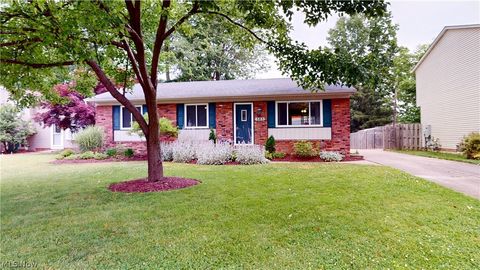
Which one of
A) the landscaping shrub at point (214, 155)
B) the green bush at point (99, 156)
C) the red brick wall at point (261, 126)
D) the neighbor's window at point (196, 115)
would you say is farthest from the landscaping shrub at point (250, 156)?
the green bush at point (99, 156)

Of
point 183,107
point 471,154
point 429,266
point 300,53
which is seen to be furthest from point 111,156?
point 471,154

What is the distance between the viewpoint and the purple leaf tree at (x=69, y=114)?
17156 mm

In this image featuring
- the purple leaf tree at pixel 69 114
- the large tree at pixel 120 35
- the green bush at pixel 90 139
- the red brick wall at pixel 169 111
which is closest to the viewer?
the large tree at pixel 120 35

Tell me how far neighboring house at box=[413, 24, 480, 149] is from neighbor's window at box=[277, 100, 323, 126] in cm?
713

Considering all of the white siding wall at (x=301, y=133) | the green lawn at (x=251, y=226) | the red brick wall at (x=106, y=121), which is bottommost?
the green lawn at (x=251, y=226)

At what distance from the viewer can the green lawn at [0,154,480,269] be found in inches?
131

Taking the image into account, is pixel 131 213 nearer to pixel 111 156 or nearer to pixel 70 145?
pixel 111 156

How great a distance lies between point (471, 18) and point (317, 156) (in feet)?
42.8

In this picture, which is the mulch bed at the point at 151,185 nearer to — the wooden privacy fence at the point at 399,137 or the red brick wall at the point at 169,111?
the red brick wall at the point at 169,111

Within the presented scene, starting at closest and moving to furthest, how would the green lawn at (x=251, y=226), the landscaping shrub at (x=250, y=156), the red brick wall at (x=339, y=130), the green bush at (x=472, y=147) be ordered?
1. the green lawn at (x=251, y=226)
2. the landscaping shrub at (x=250, y=156)
3. the green bush at (x=472, y=147)
4. the red brick wall at (x=339, y=130)

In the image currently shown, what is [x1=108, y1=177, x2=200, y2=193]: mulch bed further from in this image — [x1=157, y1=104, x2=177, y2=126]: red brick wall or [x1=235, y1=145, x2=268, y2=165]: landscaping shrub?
[x1=157, y1=104, x2=177, y2=126]: red brick wall

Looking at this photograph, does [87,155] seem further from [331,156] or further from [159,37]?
[331,156]

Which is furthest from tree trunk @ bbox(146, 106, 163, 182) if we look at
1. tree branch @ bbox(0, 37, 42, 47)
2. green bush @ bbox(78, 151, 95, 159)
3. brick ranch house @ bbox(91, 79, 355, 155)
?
green bush @ bbox(78, 151, 95, 159)

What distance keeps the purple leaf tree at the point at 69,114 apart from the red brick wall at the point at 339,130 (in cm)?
1378
